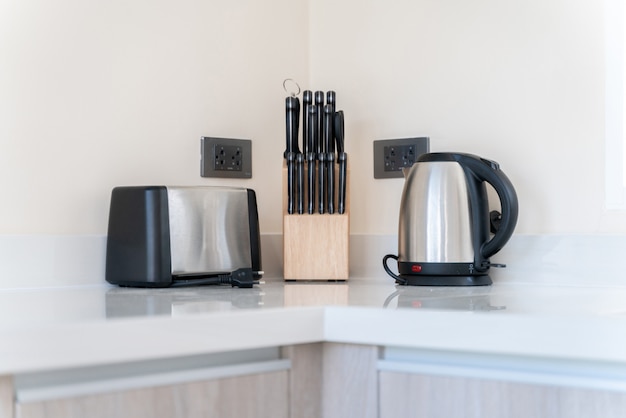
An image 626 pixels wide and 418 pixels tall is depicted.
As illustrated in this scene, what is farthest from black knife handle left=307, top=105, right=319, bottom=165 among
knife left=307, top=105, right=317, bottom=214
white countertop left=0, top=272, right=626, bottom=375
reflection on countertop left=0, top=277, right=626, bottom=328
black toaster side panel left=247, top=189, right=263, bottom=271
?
white countertop left=0, top=272, right=626, bottom=375

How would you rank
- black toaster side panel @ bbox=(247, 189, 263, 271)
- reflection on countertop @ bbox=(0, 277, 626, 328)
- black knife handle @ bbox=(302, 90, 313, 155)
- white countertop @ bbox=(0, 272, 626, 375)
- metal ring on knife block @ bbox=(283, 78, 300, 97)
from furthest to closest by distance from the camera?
metal ring on knife block @ bbox=(283, 78, 300, 97) → black knife handle @ bbox=(302, 90, 313, 155) → black toaster side panel @ bbox=(247, 189, 263, 271) → reflection on countertop @ bbox=(0, 277, 626, 328) → white countertop @ bbox=(0, 272, 626, 375)

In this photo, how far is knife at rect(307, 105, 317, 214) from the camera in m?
1.63

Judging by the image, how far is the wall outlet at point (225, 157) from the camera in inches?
67.1

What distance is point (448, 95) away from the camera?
5.56 feet

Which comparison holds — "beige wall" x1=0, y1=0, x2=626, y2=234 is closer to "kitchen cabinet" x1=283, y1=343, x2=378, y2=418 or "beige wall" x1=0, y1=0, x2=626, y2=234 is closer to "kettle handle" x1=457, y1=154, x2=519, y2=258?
"kettle handle" x1=457, y1=154, x2=519, y2=258

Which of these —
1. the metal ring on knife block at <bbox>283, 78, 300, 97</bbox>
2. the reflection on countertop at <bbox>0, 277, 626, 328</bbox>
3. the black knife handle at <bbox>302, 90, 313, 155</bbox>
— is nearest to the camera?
the reflection on countertop at <bbox>0, 277, 626, 328</bbox>

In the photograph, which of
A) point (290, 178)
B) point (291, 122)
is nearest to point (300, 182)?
point (290, 178)

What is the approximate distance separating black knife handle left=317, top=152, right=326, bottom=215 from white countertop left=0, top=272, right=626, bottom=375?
42 centimetres

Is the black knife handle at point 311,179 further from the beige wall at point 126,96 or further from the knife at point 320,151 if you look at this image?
the beige wall at point 126,96

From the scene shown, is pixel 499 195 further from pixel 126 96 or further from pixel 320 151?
pixel 126 96

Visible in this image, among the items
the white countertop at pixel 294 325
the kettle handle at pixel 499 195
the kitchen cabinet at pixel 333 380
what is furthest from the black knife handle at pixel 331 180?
the kitchen cabinet at pixel 333 380

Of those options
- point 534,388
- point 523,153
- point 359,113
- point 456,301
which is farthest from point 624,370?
point 359,113

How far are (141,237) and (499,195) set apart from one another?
69cm

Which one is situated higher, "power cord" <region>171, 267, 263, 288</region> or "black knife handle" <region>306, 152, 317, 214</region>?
"black knife handle" <region>306, 152, 317, 214</region>
